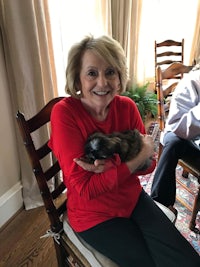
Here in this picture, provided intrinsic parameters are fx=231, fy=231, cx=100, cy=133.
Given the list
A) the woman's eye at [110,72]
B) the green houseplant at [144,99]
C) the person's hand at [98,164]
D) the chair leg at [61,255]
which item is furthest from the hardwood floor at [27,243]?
the green houseplant at [144,99]

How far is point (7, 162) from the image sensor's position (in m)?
1.59

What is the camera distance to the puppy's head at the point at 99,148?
0.87m

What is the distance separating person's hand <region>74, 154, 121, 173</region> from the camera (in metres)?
0.83

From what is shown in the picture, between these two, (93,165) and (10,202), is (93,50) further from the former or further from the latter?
(10,202)

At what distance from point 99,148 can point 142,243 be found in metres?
0.41

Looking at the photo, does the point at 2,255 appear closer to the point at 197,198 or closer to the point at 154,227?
the point at 154,227

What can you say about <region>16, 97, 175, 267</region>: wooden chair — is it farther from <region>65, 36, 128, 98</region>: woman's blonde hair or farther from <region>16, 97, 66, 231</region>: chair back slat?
<region>65, 36, 128, 98</region>: woman's blonde hair

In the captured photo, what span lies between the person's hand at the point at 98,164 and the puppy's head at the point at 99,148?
24 millimetres

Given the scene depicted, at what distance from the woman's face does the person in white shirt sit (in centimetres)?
60

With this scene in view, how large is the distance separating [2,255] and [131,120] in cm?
118

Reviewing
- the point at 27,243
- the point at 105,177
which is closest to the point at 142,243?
the point at 105,177

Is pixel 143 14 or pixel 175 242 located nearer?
pixel 175 242

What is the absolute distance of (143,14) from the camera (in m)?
3.05

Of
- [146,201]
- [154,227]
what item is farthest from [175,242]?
[146,201]
